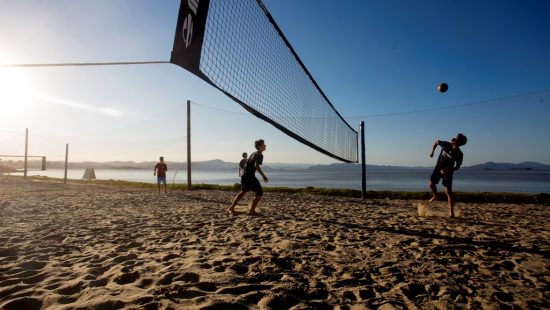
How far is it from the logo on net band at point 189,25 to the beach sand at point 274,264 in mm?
2256

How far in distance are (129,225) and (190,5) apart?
3.93m

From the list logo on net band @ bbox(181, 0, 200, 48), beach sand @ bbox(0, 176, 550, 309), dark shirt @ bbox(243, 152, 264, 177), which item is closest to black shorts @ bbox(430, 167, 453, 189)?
beach sand @ bbox(0, 176, 550, 309)

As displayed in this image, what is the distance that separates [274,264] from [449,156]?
4.89 metres

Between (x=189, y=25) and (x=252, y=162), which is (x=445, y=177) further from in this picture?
(x=189, y=25)

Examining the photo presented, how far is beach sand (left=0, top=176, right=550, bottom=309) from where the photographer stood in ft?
7.41

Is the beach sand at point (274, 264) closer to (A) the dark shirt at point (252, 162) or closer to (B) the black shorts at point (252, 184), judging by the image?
(B) the black shorts at point (252, 184)

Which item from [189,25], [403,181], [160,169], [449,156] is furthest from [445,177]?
[403,181]

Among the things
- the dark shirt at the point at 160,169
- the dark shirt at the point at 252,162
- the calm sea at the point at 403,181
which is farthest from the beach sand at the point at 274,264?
the calm sea at the point at 403,181

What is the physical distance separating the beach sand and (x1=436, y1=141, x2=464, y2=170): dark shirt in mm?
1192

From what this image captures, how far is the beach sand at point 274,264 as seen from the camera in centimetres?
226

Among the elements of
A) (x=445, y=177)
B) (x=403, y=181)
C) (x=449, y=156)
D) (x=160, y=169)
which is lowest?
(x=403, y=181)

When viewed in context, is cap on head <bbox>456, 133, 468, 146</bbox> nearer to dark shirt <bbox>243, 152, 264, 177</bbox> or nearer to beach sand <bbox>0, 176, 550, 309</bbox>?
beach sand <bbox>0, 176, 550, 309</bbox>

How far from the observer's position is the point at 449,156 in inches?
243

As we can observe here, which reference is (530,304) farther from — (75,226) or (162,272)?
(75,226)
